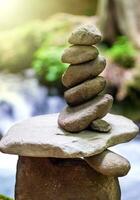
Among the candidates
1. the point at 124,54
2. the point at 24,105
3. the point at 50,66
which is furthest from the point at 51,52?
the point at 124,54

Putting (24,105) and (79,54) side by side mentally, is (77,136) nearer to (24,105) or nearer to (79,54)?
(79,54)

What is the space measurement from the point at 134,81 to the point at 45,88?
1.56m

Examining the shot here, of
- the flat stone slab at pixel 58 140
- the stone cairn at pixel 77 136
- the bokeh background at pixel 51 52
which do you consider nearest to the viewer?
the flat stone slab at pixel 58 140

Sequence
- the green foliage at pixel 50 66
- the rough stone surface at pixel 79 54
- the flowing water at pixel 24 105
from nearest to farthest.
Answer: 1. the rough stone surface at pixel 79 54
2. the flowing water at pixel 24 105
3. the green foliage at pixel 50 66

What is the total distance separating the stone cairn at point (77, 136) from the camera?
3863mm

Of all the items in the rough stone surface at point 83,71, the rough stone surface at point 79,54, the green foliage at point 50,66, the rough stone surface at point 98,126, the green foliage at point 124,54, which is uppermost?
the rough stone surface at point 79,54

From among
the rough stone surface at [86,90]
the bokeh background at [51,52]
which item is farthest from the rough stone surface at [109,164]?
the bokeh background at [51,52]

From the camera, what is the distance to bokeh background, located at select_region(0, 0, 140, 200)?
8.38m

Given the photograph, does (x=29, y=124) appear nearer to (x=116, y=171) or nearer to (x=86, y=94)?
(x=86, y=94)

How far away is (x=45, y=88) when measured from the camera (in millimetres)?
8930

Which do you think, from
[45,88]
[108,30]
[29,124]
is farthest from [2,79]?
[29,124]

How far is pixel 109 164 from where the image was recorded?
370 centimetres

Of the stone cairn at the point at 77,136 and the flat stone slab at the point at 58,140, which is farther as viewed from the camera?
the stone cairn at the point at 77,136

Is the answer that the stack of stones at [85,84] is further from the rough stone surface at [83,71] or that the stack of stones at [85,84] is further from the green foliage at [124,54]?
→ the green foliage at [124,54]
